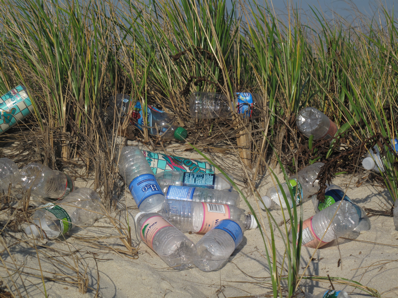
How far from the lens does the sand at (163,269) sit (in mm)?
1492

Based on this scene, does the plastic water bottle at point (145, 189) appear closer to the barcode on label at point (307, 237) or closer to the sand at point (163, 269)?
the sand at point (163, 269)

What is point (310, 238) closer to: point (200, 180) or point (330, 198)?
point (330, 198)

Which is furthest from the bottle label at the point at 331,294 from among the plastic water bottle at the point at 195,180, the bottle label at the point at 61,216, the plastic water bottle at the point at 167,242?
the bottle label at the point at 61,216

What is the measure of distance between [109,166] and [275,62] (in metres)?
1.50

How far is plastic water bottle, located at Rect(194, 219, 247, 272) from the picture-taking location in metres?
1.80

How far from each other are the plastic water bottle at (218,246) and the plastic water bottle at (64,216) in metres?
0.59

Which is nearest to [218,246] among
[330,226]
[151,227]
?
[151,227]

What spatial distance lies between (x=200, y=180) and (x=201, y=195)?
162 millimetres

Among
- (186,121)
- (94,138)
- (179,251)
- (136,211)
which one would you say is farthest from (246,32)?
(179,251)

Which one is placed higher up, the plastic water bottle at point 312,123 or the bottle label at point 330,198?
the plastic water bottle at point 312,123

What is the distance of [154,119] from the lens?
3186 millimetres

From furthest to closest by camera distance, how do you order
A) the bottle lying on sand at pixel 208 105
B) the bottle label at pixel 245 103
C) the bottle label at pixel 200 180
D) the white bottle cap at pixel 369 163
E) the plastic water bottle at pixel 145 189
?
the bottle lying on sand at pixel 208 105 → the bottle label at pixel 245 103 → the bottle label at pixel 200 180 → the plastic water bottle at pixel 145 189 → the white bottle cap at pixel 369 163

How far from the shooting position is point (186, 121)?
3211 millimetres

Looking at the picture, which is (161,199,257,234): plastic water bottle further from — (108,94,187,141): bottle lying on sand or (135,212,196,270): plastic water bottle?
(108,94,187,141): bottle lying on sand
